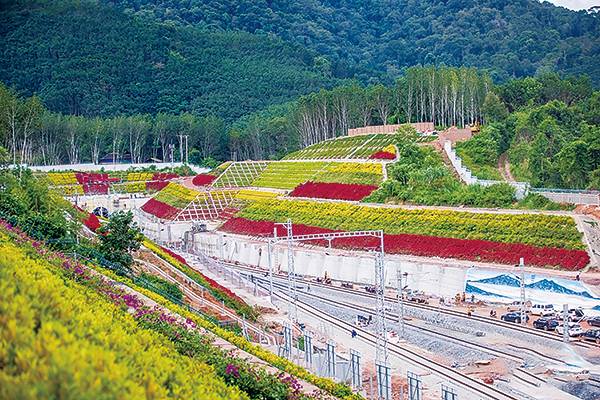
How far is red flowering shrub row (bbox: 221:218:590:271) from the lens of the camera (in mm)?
44269

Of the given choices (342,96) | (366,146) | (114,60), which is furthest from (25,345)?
(114,60)

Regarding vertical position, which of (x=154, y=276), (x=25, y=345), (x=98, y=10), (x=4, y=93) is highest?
(x=98, y=10)

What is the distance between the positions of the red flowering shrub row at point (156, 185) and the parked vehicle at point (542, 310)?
218 ft

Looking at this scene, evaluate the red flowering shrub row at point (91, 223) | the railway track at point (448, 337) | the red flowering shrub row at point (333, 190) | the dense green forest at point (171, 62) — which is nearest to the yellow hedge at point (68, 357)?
the railway track at point (448, 337)

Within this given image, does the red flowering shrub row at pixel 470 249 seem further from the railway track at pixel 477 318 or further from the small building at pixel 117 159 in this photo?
the small building at pixel 117 159

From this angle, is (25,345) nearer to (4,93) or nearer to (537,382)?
(537,382)

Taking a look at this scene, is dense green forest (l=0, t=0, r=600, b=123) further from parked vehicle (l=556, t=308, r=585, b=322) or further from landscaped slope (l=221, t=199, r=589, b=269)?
parked vehicle (l=556, t=308, r=585, b=322)

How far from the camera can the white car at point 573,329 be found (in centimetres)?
3601

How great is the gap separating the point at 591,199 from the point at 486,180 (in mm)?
13645

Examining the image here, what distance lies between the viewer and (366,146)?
275ft

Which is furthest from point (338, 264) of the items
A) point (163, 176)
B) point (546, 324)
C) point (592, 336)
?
point (163, 176)

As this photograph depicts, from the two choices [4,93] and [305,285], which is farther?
→ [4,93]

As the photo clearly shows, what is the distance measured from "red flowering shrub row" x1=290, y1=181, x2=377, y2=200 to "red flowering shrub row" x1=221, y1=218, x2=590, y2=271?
6.46m

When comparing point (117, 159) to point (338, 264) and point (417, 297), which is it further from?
point (417, 297)
